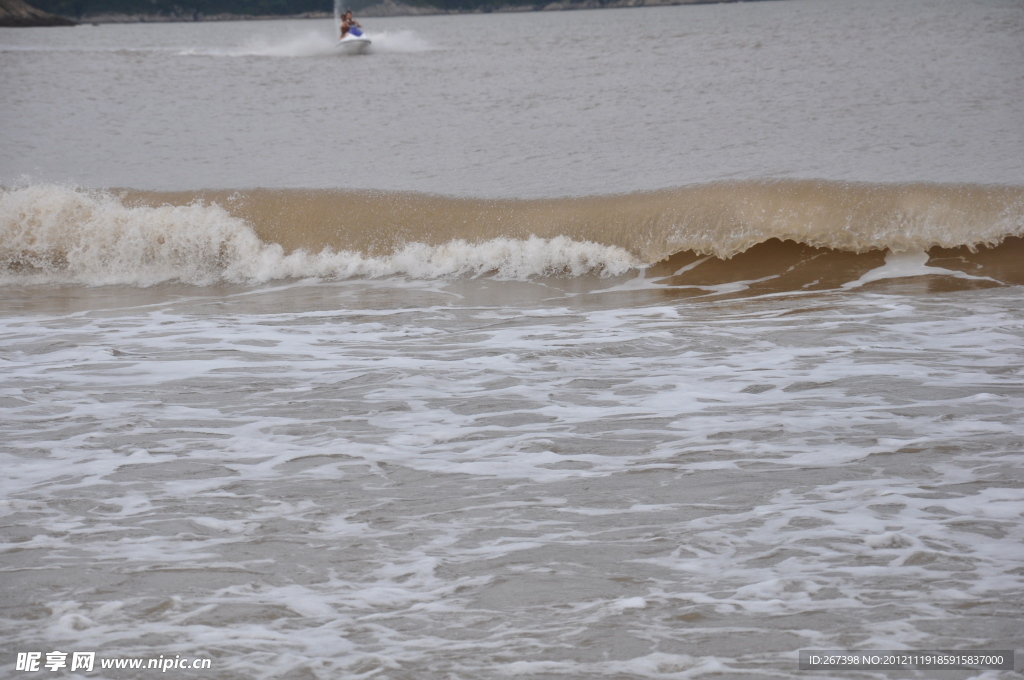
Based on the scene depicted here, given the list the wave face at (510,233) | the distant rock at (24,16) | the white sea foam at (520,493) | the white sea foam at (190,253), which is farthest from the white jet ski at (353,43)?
the distant rock at (24,16)

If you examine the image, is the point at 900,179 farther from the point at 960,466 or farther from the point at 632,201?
the point at 960,466

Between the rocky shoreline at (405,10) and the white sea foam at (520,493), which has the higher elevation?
the rocky shoreline at (405,10)

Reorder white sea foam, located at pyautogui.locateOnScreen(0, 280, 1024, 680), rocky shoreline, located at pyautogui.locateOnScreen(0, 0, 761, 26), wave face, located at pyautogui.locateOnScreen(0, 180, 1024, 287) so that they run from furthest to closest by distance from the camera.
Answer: rocky shoreline, located at pyautogui.locateOnScreen(0, 0, 761, 26)
wave face, located at pyautogui.locateOnScreen(0, 180, 1024, 287)
white sea foam, located at pyautogui.locateOnScreen(0, 280, 1024, 680)

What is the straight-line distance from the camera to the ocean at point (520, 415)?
10.8 ft

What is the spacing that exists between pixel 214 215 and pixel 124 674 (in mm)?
8820

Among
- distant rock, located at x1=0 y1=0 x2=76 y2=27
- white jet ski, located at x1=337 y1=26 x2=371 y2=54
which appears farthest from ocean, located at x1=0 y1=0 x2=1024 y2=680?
distant rock, located at x1=0 y1=0 x2=76 y2=27

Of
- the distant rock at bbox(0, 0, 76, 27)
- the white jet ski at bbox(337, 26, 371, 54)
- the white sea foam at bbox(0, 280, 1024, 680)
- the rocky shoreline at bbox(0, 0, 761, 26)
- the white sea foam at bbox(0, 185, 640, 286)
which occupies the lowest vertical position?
the white sea foam at bbox(0, 280, 1024, 680)

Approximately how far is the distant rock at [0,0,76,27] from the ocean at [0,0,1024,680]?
4132 inches

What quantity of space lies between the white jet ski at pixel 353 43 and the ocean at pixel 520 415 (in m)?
29.6

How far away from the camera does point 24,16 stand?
109 meters

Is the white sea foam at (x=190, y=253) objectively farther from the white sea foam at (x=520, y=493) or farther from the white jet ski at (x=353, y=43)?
the white jet ski at (x=353, y=43)

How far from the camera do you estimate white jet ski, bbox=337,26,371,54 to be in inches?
1714

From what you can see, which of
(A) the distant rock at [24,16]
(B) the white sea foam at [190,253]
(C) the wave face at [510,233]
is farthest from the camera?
(A) the distant rock at [24,16]

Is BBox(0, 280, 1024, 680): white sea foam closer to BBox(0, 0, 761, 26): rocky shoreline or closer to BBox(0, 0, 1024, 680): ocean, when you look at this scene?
BBox(0, 0, 1024, 680): ocean
